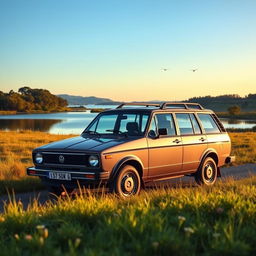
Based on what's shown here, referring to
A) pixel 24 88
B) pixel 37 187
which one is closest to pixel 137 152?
pixel 37 187

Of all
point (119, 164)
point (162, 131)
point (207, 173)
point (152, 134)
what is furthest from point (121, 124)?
point (207, 173)

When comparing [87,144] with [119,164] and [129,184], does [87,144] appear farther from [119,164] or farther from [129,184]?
[129,184]

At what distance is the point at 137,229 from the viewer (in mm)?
4488

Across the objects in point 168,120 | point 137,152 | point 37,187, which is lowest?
point 37,187

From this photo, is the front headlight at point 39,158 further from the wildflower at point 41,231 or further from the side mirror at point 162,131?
the wildflower at point 41,231

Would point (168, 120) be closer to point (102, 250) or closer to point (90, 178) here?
point (90, 178)

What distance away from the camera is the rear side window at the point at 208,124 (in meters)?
10.4

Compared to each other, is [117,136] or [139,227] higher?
[117,136]

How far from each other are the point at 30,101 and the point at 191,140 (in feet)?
509

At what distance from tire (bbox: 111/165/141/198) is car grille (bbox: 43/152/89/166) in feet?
2.16

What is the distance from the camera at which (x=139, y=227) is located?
4555 mm

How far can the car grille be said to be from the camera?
7.83 m

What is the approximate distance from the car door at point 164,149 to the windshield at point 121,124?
0.73ft

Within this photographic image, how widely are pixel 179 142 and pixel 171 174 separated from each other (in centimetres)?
71
